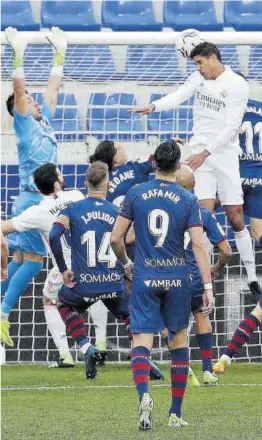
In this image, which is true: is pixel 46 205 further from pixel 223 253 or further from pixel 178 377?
pixel 178 377

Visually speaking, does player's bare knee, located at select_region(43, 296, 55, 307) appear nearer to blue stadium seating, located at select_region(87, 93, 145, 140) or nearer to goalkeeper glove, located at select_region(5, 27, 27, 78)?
goalkeeper glove, located at select_region(5, 27, 27, 78)

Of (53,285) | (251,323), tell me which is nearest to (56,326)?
(53,285)

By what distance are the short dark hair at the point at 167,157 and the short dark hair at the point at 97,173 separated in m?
1.95

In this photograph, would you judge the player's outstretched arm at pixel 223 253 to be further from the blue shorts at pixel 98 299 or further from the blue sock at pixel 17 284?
the blue sock at pixel 17 284

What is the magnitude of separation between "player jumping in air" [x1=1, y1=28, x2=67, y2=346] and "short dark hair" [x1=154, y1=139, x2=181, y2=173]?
4.25 m

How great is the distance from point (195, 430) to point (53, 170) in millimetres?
Answer: 4168

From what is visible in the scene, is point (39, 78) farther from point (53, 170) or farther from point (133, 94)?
point (53, 170)

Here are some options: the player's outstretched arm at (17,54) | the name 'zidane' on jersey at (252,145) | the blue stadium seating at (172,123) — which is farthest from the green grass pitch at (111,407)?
the blue stadium seating at (172,123)

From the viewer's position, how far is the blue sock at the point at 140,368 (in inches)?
250

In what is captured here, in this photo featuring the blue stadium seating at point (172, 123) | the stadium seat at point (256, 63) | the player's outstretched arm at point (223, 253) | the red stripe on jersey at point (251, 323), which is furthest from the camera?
the stadium seat at point (256, 63)

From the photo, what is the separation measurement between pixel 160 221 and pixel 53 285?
409 cm

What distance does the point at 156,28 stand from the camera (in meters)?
20.3

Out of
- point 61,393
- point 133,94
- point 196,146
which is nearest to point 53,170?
point 196,146

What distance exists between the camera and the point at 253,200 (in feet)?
35.3
